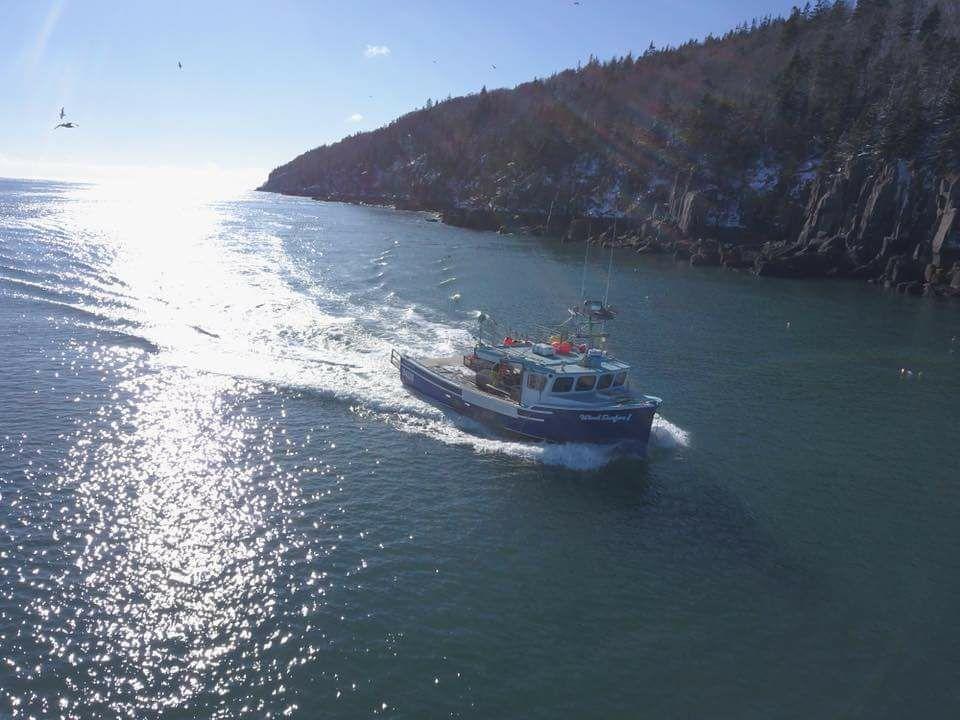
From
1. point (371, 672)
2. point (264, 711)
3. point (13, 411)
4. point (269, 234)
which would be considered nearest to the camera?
point (264, 711)

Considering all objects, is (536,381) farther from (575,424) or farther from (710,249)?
(710,249)

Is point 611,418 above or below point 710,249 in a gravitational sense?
below

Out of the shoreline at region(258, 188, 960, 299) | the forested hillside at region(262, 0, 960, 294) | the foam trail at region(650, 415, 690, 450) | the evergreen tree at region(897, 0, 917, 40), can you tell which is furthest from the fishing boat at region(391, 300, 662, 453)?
the evergreen tree at region(897, 0, 917, 40)

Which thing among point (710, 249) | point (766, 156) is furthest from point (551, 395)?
point (766, 156)

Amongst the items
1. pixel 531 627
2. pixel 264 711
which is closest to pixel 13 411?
pixel 264 711

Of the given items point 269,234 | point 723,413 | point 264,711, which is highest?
point 269,234

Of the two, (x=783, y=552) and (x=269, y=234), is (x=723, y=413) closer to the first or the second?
(x=783, y=552)

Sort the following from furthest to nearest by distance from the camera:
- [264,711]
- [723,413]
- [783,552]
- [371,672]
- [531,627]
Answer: [723,413] → [783,552] → [531,627] → [371,672] → [264,711]

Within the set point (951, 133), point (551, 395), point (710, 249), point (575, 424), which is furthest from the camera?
point (710, 249)
